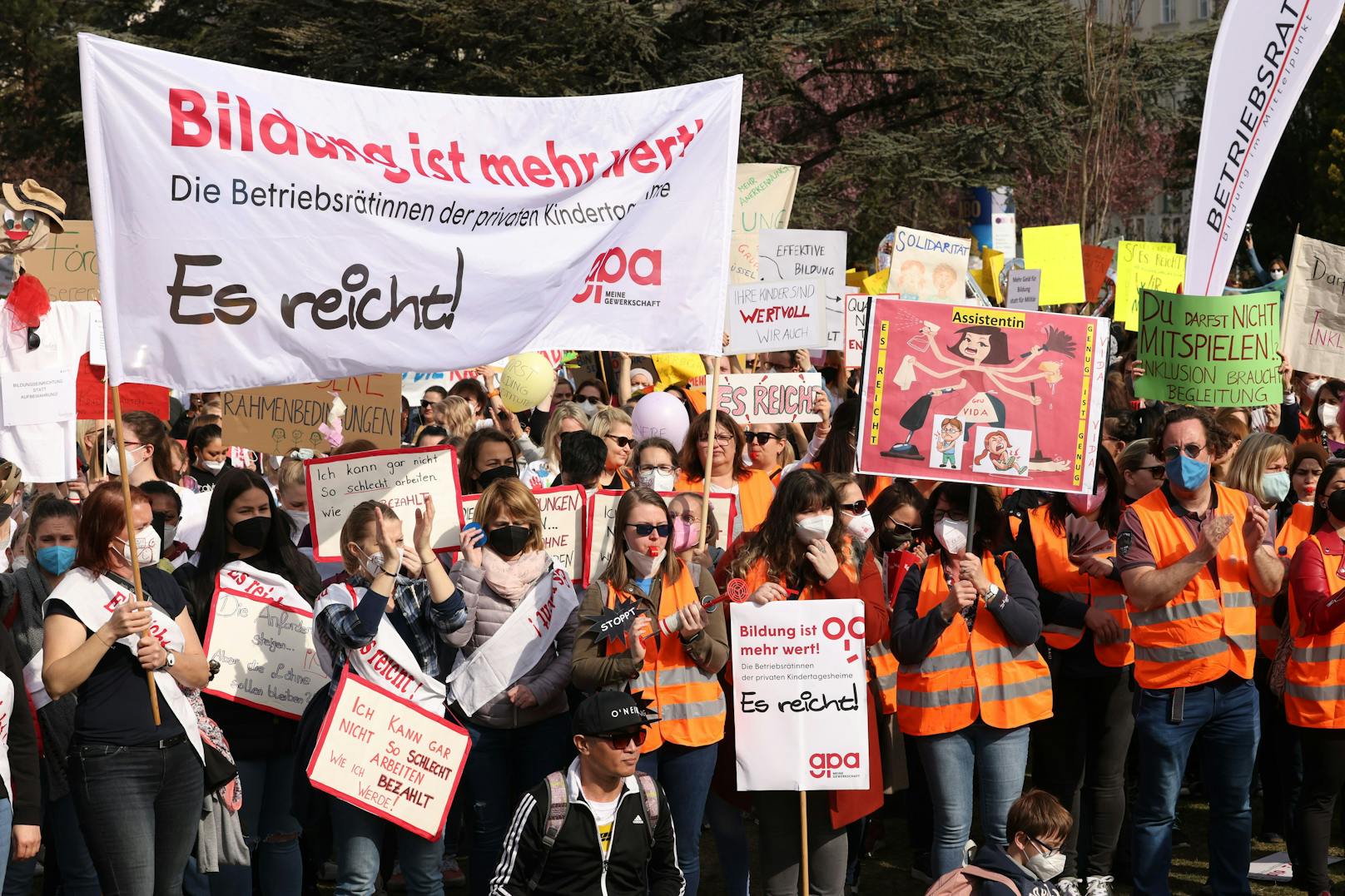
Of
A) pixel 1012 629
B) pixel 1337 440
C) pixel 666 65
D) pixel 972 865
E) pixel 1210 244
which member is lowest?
pixel 972 865

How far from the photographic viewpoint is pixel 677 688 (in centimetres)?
618

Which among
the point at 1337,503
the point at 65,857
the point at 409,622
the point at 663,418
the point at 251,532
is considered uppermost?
the point at 663,418

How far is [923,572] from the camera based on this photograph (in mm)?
6398

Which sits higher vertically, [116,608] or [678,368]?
[678,368]

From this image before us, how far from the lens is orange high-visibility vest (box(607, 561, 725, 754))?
6148 mm

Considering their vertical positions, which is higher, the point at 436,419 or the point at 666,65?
the point at 666,65

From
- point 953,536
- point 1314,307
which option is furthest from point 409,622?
point 1314,307

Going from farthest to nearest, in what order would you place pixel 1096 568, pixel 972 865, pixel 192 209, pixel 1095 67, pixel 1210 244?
pixel 1095 67 < pixel 1210 244 < pixel 1096 568 < pixel 192 209 < pixel 972 865

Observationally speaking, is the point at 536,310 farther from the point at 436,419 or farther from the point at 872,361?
the point at 436,419

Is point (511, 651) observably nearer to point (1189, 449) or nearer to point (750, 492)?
point (750, 492)

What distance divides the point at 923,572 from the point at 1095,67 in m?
24.6

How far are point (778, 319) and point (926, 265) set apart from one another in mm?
3500

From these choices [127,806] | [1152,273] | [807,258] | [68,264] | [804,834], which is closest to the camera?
[127,806]

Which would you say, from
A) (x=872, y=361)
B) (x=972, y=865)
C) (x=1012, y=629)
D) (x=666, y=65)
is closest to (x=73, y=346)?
(x=872, y=361)
